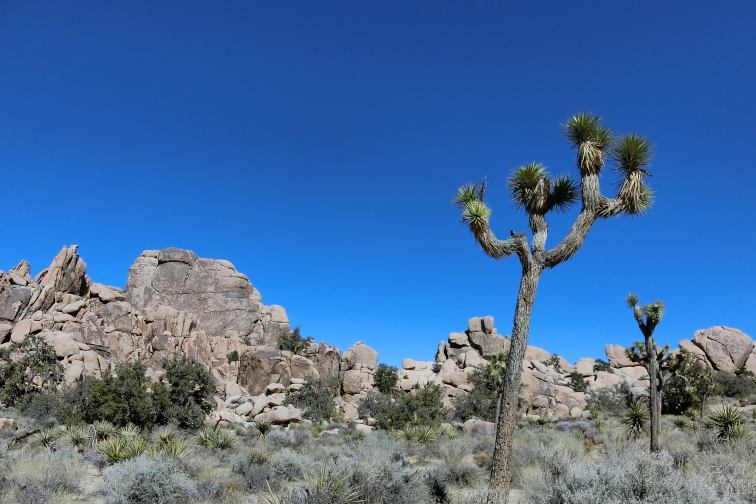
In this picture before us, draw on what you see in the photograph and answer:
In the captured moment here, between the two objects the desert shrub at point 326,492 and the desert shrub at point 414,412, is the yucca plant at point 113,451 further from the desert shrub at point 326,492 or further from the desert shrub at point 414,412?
the desert shrub at point 414,412

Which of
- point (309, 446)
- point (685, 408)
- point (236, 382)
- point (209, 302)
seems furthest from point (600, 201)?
point (209, 302)

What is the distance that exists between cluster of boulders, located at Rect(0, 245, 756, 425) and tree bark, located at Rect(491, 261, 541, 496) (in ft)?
72.2

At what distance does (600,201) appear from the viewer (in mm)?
9875

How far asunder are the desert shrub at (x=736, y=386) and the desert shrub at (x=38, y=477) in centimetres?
4613

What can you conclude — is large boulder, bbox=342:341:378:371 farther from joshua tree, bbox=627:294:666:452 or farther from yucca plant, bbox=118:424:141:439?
joshua tree, bbox=627:294:666:452

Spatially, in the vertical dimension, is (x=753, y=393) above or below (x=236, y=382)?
above

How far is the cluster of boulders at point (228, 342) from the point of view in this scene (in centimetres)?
3816

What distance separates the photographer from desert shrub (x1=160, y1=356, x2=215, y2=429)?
21578mm

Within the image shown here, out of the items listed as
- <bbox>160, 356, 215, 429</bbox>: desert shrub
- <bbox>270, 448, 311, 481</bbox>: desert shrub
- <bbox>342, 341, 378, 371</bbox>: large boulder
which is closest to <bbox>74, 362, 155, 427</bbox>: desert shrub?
<bbox>160, 356, 215, 429</bbox>: desert shrub

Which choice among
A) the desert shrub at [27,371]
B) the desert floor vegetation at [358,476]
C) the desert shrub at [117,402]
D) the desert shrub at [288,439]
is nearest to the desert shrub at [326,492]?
the desert floor vegetation at [358,476]

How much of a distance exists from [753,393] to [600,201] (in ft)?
137

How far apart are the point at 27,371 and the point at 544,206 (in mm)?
32099

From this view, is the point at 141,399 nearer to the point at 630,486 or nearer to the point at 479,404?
the point at 630,486

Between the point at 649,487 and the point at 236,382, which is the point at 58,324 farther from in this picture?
the point at 649,487
